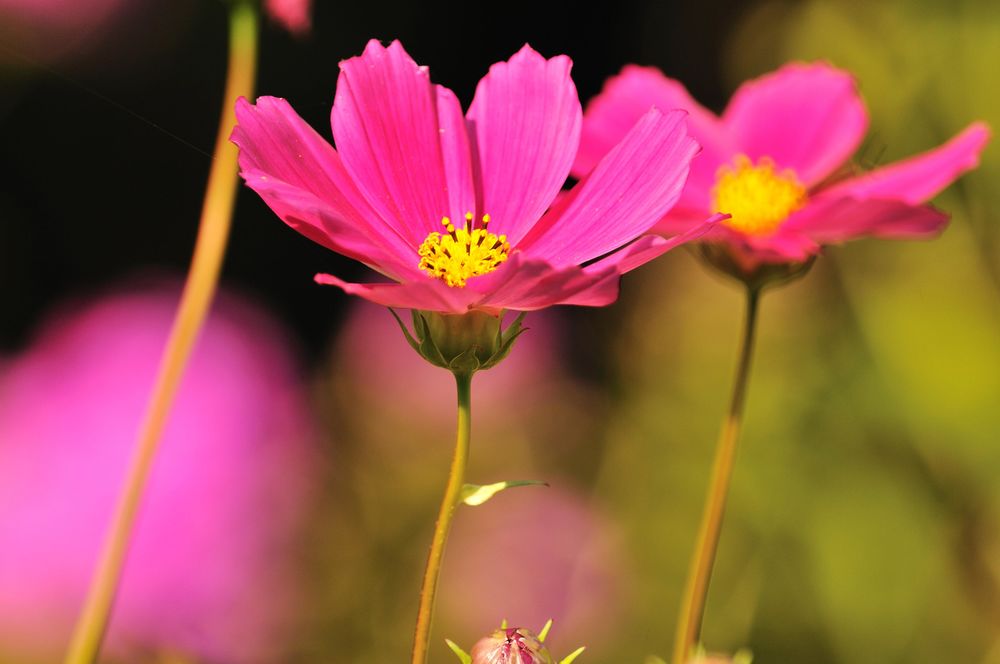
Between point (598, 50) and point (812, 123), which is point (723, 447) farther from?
point (598, 50)

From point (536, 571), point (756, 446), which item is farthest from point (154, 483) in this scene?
point (756, 446)

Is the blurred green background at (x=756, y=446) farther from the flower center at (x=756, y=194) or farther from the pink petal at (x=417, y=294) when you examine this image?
the pink petal at (x=417, y=294)

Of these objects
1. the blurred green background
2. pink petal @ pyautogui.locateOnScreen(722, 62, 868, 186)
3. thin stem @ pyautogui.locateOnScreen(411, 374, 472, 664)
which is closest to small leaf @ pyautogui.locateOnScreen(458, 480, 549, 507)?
thin stem @ pyautogui.locateOnScreen(411, 374, 472, 664)

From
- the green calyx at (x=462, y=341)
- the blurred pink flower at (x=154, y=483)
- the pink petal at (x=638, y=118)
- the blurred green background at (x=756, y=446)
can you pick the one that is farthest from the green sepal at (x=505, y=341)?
the blurred green background at (x=756, y=446)

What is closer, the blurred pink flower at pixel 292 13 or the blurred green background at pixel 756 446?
the blurred pink flower at pixel 292 13

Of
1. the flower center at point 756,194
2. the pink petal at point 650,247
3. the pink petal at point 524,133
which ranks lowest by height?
the pink petal at point 650,247

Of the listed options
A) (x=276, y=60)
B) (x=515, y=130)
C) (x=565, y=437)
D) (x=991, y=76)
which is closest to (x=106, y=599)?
(x=515, y=130)
